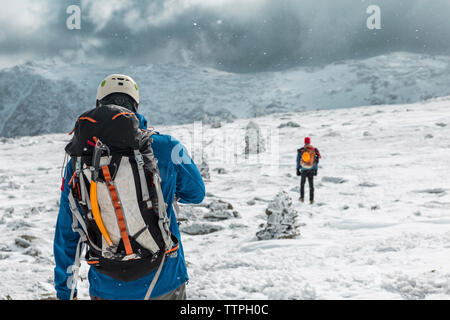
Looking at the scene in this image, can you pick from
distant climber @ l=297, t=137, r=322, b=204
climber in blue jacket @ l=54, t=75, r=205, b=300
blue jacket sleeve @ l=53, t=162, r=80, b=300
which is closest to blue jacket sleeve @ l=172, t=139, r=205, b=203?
climber in blue jacket @ l=54, t=75, r=205, b=300

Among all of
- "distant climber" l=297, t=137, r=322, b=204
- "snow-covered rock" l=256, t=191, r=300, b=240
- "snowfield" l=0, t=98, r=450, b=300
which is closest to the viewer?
"snowfield" l=0, t=98, r=450, b=300

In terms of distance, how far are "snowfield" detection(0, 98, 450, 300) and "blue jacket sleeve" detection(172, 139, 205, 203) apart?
254 cm

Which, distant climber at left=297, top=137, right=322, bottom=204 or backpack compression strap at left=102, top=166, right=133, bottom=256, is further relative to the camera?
distant climber at left=297, top=137, right=322, bottom=204

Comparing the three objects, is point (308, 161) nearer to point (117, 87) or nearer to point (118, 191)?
point (117, 87)

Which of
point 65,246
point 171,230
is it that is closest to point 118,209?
point 171,230

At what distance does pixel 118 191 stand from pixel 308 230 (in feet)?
Answer: 22.6

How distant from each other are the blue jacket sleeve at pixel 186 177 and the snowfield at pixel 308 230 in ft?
8.32

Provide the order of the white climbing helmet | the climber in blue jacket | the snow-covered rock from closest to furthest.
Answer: the climber in blue jacket, the white climbing helmet, the snow-covered rock

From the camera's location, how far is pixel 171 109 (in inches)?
7436

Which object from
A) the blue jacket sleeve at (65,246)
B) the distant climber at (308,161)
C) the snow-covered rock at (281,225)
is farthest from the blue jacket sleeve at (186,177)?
the distant climber at (308,161)

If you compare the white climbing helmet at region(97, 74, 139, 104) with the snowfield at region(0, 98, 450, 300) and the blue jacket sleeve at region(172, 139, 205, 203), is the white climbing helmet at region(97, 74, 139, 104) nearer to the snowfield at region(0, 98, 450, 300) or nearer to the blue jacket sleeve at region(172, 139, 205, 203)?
the blue jacket sleeve at region(172, 139, 205, 203)

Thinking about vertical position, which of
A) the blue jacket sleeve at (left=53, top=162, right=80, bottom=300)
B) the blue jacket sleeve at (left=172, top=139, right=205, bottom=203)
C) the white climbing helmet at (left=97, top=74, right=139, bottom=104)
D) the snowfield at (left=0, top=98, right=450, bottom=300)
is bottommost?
the snowfield at (left=0, top=98, right=450, bottom=300)

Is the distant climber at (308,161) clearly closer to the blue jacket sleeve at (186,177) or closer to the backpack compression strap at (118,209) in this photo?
the blue jacket sleeve at (186,177)

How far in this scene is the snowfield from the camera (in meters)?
4.73
